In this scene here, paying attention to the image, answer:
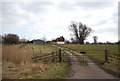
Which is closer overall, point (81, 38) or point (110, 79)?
point (110, 79)

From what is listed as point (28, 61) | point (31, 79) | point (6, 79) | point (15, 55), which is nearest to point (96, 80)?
point (31, 79)

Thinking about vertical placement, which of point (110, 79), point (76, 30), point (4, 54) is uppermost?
point (76, 30)

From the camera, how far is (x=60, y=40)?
140m

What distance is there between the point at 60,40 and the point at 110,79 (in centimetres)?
12981

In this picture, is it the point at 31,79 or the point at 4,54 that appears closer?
the point at 31,79

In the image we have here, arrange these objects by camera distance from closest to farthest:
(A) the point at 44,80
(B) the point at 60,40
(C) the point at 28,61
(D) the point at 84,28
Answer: (A) the point at 44,80 < (C) the point at 28,61 < (D) the point at 84,28 < (B) the point at 60,40

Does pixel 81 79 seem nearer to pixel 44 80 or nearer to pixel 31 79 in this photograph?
pixel 44 80

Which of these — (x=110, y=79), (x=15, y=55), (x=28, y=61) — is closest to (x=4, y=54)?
(x=15, y=55)

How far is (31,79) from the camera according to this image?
372 inches

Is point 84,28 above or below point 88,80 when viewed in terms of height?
above

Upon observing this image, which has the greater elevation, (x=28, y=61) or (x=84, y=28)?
(x=84, y=28)

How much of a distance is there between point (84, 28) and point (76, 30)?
386 cm

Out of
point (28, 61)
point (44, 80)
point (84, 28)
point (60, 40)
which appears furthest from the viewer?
point (60, 40)

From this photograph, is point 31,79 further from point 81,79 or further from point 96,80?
point 96,80
